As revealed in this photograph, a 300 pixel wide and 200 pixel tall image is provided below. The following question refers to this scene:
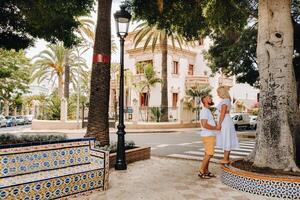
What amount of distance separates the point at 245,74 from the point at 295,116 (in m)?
13.7

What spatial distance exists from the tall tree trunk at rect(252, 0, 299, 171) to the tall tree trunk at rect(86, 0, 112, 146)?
4.36 m

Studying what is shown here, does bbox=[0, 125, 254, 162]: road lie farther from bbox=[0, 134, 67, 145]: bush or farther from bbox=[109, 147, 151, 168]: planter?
bbox=[0, 134, 67, 145]: bush

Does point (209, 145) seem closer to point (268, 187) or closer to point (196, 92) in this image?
point (268, 187)

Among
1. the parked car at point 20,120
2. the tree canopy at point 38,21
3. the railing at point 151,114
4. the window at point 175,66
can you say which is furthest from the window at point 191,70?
the tree canopy at point 38,21

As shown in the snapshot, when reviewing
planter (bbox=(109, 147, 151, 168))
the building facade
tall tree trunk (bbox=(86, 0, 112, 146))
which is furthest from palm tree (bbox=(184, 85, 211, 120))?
tall tree trunk (bbox=(86, 0, 112, 146))

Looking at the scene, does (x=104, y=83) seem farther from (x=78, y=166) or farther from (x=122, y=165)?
(x=78, y=166)

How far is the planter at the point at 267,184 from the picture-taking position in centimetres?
596

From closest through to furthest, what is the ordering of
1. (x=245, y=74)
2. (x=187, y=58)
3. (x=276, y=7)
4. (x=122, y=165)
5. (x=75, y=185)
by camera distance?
1. (x=75, y=185)
2. (x=276, y=7)
3. (x=122, y=165)
4. (x=245, y=74)
5. (x=187, y=58)

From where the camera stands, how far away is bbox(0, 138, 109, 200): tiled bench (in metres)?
5.07

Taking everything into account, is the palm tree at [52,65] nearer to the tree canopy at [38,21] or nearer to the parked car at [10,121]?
the parked car at [10,121]

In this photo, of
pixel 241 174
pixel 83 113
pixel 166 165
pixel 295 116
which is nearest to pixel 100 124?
pixel 166 165

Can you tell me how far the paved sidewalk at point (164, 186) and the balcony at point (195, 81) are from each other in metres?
27.7

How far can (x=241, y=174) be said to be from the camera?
6.46 m

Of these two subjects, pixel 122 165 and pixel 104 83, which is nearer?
pixel 122 165
